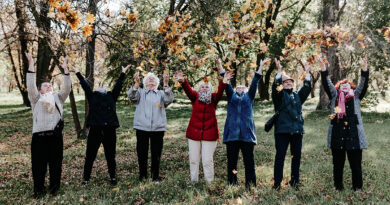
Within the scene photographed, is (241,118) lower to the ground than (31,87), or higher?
lower

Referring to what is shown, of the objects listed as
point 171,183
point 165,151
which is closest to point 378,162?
point 171,183

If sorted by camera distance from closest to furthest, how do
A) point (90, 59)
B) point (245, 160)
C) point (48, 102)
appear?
point (48, 102) → point (245, 160) → point (90, 59)

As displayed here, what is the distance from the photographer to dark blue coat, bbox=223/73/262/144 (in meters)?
5.55

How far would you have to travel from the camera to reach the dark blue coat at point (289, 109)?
539 cm

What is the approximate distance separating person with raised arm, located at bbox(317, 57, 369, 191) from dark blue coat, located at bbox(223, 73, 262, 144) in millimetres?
1279

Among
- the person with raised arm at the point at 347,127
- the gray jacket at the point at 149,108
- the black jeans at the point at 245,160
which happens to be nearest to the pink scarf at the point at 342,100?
the person with raised arm at the point at 347,127

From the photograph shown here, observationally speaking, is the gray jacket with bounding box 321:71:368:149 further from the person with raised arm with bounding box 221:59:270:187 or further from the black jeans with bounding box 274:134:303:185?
the person with raised arm with bounding box 221:59:270:187

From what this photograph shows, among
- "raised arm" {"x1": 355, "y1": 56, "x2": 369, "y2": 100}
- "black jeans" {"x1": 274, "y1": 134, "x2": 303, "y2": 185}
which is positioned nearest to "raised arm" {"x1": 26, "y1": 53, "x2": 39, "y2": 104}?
"black jeans" {"x1": 274, "y1": 134, "x2": 303, "y2": 185}

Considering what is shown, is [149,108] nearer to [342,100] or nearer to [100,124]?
[100,124]

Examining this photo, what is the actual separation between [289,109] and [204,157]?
6.02ft

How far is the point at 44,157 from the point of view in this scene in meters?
5.40

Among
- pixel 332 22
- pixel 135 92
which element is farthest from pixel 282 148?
pixel 332 22

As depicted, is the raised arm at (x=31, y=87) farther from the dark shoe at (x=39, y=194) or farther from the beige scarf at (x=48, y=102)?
the dark shoe at (x=39, y=194)

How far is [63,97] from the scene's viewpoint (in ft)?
18.4
